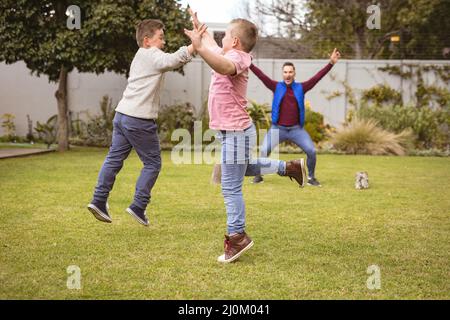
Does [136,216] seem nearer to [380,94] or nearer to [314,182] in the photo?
[314,182]

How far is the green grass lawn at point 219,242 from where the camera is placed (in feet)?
11.4

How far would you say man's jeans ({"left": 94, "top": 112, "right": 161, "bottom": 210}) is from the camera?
4.82 meters

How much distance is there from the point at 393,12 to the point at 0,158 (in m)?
16.6

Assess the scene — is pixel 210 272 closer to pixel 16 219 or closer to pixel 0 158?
pixel 16 219

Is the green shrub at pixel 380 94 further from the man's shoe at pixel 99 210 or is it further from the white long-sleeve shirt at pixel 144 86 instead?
the man's shoe at pixel 99 210

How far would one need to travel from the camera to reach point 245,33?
4.15 m

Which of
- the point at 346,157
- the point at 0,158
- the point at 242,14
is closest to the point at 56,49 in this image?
the point at 0,158

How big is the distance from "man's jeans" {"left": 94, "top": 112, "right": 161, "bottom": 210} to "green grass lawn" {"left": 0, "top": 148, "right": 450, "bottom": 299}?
355 millimetres

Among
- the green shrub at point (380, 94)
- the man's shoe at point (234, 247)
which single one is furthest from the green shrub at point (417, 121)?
the man's shoe at point (234, 247)

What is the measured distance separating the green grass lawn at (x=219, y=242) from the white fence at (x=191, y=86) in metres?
8.16

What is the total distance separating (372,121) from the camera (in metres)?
15.0

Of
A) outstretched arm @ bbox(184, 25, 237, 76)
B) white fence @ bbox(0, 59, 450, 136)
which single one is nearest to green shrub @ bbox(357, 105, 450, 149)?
white fence @ bbox(0, 59, 450, 136)

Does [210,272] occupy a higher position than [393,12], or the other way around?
[393,12]

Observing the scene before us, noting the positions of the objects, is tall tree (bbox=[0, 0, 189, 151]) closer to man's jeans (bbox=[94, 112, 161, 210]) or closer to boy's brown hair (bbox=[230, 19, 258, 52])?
man's jeans (bbox=[94, 112, 161, 210])
